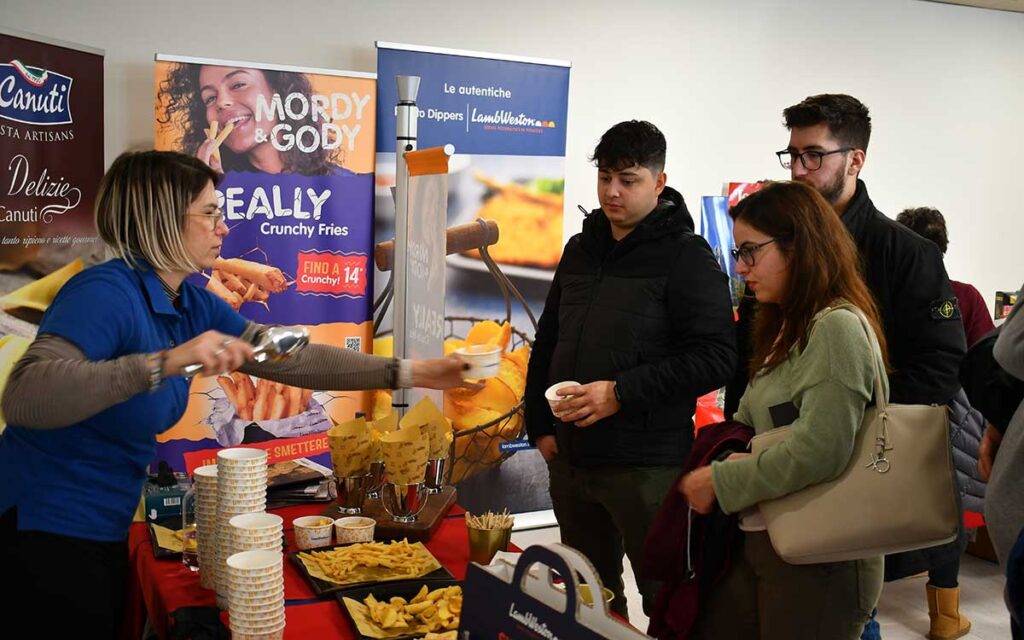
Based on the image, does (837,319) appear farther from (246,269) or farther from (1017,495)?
(246,269)

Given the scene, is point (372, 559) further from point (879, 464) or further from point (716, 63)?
point (716, 63)

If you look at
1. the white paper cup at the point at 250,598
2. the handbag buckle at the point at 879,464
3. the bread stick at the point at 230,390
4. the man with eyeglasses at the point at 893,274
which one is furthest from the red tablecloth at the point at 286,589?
the bread stick at the point at 230,390

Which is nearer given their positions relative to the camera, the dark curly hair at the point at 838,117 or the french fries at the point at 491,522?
the french fries at the point at 491,522

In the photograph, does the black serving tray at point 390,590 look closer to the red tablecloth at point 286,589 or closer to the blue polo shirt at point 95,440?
the red tablecloth at point 286,589

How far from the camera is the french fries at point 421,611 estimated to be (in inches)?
62.9

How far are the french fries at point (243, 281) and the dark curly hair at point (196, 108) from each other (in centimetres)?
41

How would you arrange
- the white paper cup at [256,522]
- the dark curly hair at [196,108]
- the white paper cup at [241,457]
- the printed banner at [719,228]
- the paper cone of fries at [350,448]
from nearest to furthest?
the white paper cup at [256,522]
the white paper cup at [241,457]
the paper cone of fries at [350,448]
the dark curly hair at [196,108]
the printed banner at [719,228]

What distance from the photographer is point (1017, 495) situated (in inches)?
59.9

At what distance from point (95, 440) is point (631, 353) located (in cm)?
137

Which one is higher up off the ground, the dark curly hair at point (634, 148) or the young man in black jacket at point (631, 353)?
the dark curly hair at point (634, 148)

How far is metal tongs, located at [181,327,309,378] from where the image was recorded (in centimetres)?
171

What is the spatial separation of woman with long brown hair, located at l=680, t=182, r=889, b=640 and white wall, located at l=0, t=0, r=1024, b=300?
9.80 feet

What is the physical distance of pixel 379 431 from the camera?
231cm

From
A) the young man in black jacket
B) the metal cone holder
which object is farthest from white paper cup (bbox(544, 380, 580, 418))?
the metal cone holder
